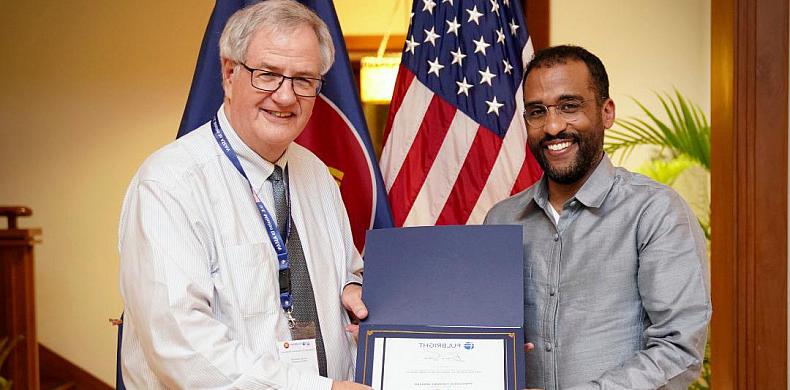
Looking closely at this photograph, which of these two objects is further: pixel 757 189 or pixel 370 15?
pixel 370 15

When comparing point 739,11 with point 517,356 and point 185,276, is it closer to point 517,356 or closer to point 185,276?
point 517,356

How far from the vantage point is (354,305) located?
1847 mm

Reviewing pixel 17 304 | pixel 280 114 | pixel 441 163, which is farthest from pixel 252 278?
pixel 17 304

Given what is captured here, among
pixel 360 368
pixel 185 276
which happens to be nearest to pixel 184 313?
pixel 185 276

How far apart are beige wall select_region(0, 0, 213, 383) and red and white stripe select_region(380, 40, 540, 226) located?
2.93 metres

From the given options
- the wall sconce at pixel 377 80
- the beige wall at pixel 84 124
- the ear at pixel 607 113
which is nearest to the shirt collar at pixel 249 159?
the ear at pixel 607 113

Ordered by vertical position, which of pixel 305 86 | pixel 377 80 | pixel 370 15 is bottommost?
pixel 305 86

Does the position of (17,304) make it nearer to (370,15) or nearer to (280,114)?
(370,15)

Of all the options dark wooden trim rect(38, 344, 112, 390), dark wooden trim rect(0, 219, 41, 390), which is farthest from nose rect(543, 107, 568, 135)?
dark wooden trim rect(38, 344, 112, 390)

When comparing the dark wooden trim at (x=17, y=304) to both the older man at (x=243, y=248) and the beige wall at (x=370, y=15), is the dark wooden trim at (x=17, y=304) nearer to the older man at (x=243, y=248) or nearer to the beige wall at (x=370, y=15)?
the beige wall at (x=370, y=15)

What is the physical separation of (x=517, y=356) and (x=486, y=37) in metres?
1.38

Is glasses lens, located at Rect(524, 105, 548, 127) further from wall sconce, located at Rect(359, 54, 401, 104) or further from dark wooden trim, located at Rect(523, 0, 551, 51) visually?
wall sconce, located at Rect(359, 54, 401, 104)

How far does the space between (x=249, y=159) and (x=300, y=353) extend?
419mm

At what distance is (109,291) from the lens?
5.51 meters
